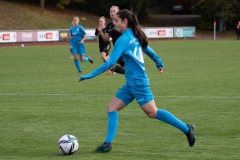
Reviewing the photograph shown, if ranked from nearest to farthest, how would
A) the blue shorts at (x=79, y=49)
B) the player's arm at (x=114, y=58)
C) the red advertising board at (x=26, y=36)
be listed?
the player's arm at (x=114, y=58) → the blue shorts at (x=79, y=49) → the red advertising board at (x=26, y=36)

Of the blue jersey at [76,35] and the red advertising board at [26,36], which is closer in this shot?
the blue jersey at [76,35]

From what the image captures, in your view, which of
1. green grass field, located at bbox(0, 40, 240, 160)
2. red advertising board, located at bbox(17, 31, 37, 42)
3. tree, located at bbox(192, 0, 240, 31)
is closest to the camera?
green grass field, located at bbox(0, 40, 240, 160)

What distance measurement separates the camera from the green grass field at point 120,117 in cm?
746

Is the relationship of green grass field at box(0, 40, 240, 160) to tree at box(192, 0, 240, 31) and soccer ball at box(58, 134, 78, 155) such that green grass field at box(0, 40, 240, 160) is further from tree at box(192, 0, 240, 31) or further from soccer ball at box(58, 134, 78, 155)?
tree at box(192, 0, 240, 31)

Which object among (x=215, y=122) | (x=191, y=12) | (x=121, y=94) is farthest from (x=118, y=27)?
(x=191, y=12)

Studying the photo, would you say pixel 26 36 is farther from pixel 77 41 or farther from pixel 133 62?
pixel 133 62

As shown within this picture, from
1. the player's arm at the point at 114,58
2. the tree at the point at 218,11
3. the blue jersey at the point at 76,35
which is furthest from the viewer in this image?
the tree at the point at 218,11

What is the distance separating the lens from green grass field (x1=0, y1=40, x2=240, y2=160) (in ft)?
24.5

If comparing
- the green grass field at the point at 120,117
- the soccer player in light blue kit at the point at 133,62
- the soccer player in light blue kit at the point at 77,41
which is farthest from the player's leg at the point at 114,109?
the soccer player in light blue kit at the point at 77,41

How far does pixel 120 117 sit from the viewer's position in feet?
33.6

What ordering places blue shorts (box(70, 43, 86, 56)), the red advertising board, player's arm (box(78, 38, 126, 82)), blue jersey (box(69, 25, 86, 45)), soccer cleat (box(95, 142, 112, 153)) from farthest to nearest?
the red advertising board → blue jersey (box(69, 25, 86, 45)) → blue shorts (box(70, 43, 86, 56)) → soccer cleat (box(95, 142, 112, 153)) → player's arm (box(78, 38, 126, 82))

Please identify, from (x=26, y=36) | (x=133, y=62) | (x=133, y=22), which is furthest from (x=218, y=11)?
(x=133, y=62)

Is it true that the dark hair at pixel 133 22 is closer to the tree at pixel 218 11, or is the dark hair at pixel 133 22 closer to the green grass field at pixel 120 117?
the green grass field at pixel 120 117

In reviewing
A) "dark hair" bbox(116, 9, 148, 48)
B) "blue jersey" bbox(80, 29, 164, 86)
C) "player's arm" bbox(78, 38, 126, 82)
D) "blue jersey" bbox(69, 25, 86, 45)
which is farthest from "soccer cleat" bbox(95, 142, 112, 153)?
"blue jersey" bbox(69, 25, 86, 45)
